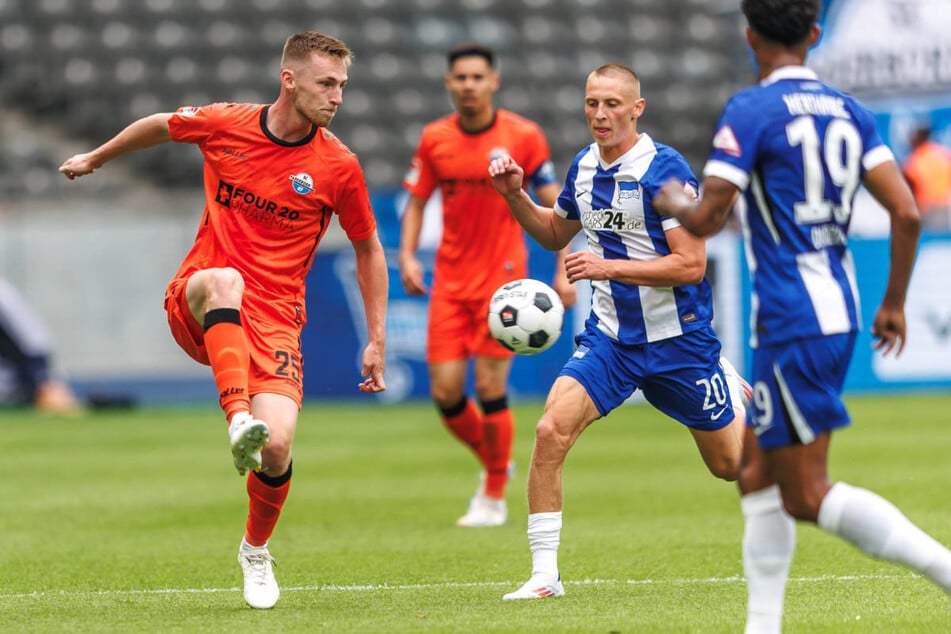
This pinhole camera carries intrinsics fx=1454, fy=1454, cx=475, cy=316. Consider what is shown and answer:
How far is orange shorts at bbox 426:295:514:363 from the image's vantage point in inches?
371

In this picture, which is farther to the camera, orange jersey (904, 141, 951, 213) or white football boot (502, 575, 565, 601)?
orange jersey (904, 141, 951, 213)

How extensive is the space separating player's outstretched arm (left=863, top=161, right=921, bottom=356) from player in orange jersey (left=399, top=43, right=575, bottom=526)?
4763 millimetres

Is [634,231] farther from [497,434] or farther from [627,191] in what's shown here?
[497,434]

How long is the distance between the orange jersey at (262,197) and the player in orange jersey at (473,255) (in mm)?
2908

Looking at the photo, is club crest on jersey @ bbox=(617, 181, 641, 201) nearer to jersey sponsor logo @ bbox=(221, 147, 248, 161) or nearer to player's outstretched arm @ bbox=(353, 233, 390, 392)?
player's outstretched arm @ bbox=(353, 233, 390, 392)

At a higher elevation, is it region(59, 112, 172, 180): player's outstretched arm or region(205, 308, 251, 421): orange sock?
region(59, 112, 172, 180): player's outstretched arm

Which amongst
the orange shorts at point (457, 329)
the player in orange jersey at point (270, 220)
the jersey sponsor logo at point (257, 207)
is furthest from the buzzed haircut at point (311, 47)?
the orange shorts at point (457, 329)

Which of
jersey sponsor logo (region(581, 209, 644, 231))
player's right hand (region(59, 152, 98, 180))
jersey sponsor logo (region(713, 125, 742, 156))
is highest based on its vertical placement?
jersey sponsor logo (region(713, 125, 742, 156))

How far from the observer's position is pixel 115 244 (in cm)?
1930

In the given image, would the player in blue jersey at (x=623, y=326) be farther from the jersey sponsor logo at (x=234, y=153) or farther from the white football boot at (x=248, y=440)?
the white football boot at (x=248, y=440)

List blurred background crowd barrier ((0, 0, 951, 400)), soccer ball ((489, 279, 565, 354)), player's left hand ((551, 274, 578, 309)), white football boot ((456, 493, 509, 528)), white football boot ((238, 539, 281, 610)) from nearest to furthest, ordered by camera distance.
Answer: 1. white football boot ((238, 539, 281, 610))
2. soccer ball ((489, 279, 565, 354))
3. player's left hand ((551, 274, 578, 309))
4. white football boot ((456, 493, 509, 528))
5. blurred background crowd barrier ((0, 0, 951, 400))

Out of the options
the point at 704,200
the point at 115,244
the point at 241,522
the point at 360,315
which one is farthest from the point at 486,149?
the point at 115,244

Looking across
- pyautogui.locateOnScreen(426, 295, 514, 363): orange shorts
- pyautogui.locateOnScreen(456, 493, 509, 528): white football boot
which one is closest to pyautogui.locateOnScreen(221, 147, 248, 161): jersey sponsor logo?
pyautogui.locateOnScreen(426, 295, 514, 363): orange shorts

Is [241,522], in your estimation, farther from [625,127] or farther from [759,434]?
[759,434]
